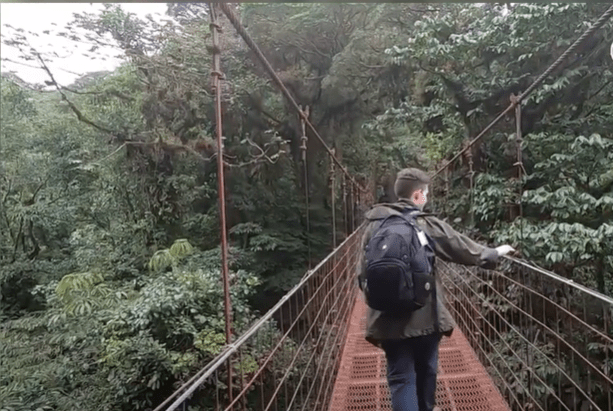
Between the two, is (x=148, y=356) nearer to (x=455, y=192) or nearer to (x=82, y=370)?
(x=82, y=370)

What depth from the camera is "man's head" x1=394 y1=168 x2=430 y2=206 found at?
4.32 feet

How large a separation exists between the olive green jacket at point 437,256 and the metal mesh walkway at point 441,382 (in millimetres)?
614

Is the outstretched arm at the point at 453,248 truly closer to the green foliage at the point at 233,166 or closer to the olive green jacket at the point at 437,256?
the olive green jacket at the point at 437,256

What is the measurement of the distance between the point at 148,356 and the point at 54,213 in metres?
3.03

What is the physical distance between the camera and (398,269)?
45.6 inches

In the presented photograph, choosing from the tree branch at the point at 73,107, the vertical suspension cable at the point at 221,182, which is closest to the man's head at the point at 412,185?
the vertical suspension cable at the point at 221,182

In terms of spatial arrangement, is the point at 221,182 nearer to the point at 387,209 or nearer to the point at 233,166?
the point at 387,209

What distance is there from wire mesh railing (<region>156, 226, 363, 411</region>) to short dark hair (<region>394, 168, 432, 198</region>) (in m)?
0.37

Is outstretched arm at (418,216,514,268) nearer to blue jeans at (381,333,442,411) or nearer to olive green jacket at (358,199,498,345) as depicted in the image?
olive green jacket at (358,199,498,345)

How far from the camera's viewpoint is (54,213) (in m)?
6.23

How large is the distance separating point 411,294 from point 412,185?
27cm

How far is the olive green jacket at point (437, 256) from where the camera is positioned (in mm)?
1239

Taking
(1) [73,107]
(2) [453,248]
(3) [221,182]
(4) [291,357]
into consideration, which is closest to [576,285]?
(2) [453,248]

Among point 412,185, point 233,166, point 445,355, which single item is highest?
point 412,185
